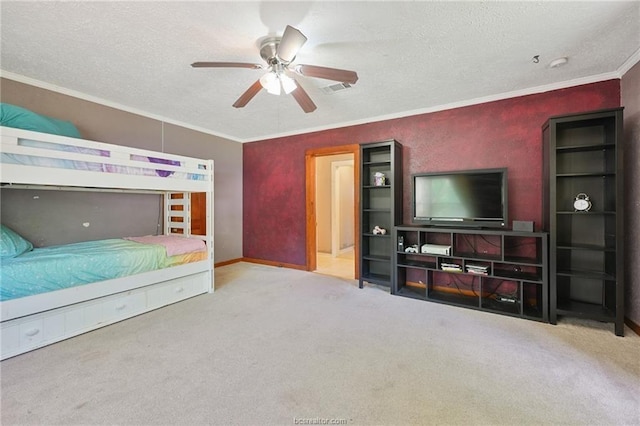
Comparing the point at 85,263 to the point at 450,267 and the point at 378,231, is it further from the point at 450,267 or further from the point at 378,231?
the point at 450,267

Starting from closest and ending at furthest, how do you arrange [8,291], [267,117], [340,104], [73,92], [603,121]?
[8,291] → [603,121] → [73,92] → [340,104] → [267,117]

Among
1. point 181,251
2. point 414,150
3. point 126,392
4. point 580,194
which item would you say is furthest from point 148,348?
point 580,194

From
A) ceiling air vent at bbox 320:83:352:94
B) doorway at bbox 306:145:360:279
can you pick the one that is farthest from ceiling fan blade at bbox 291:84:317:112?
doorway at bbox 306:145:360:279

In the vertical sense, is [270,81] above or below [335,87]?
below

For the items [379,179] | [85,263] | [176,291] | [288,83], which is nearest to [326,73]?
[288,83]

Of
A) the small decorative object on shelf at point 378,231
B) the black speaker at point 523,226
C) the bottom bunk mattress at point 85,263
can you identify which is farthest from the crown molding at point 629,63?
the bottom bunk mattress at point 85,263

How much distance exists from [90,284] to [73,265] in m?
0.22

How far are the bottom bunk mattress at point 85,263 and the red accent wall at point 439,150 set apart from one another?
1.81 metres

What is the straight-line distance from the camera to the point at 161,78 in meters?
2.64

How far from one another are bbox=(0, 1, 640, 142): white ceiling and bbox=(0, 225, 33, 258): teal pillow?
1578mm

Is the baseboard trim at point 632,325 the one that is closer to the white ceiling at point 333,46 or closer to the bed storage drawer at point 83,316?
the white ceiling at point 333,46

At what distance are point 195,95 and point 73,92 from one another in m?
1.36

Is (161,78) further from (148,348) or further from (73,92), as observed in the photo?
(148,348)

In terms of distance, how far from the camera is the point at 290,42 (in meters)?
1.66
